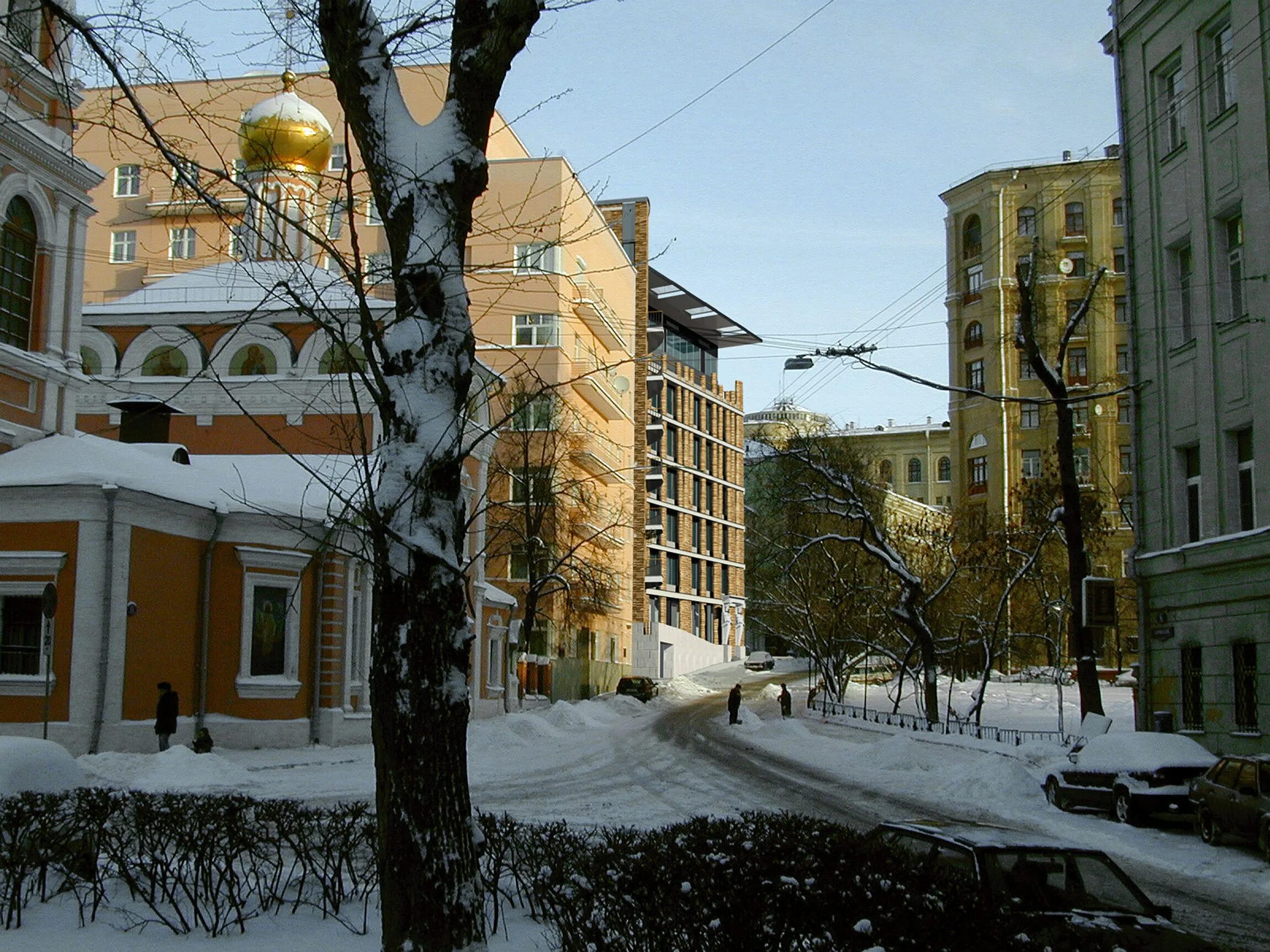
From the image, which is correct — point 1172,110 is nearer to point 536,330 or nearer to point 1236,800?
point 1236,800

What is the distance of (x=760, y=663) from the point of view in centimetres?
9388

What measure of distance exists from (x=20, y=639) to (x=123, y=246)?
4443 centimetres

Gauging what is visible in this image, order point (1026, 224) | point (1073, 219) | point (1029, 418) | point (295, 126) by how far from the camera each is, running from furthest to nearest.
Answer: point (1029, 418)
point (1073, 219)
point (1026, 224)
point (295, 126)

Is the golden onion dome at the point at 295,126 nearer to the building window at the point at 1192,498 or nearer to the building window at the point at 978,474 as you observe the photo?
the building window at the point at 1192,498

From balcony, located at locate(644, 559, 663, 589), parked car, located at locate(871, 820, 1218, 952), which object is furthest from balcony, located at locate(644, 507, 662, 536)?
parked car, located at locate(871, 820, 1218, 952)

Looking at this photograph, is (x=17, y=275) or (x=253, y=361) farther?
(x=253, y=361)

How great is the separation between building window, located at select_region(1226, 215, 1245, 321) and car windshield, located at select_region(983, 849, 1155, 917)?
57.0ft

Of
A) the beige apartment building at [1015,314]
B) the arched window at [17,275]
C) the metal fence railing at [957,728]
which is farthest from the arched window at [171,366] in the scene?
the beige apartment building at [1015,314]

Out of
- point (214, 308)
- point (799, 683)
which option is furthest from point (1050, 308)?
point (214, 308)

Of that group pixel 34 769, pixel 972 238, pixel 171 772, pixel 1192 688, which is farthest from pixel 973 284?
pixel 34 769

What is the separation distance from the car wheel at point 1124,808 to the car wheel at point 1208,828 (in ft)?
5.54

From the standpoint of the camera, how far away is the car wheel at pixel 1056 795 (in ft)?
68.1

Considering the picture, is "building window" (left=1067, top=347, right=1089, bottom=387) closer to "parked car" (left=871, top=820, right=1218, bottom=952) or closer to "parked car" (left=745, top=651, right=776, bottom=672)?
"parked car" (left=745, top=651, right=776, bottom=672)

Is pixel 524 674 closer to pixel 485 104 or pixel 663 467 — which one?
pixel 663 467
